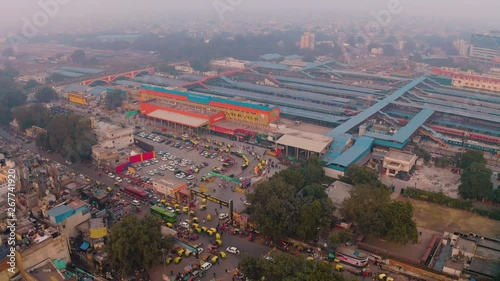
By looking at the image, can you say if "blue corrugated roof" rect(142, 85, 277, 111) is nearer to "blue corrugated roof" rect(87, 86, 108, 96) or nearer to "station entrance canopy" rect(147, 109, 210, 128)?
"station entrance canopy" rect(147, 109, 210, 128)

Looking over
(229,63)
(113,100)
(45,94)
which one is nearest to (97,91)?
(45,94)

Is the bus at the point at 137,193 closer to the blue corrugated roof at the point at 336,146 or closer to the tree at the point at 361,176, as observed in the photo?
the tree at the point at 361,176

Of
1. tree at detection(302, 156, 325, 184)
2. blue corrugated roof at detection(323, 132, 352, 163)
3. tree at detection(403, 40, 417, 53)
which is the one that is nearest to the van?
tree at detection(302, 156, 325, 184)

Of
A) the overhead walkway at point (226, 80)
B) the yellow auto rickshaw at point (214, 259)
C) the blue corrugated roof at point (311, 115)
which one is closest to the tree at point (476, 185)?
the blue corrugated roof at point (311, 115)

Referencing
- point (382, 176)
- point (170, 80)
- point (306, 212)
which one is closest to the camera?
point (306, 212)

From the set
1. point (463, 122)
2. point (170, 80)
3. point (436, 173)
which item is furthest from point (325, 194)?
point (170, 80)

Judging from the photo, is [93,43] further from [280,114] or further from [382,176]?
[382,176]
